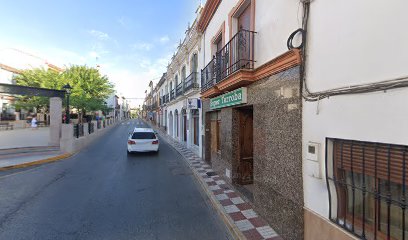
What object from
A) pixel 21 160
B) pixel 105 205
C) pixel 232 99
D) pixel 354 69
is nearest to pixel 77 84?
pixel 21 160

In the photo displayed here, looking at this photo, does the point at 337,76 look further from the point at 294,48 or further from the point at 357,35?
the point at 294,48

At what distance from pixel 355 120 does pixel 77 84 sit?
89.9 ft

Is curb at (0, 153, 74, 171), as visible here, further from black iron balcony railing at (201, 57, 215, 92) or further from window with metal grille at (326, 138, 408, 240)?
window with metal grille at (326, 138, 408, 240)

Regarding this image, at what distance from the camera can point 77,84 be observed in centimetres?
2450

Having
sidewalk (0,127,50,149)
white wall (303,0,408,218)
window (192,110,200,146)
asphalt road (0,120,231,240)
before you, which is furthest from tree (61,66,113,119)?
white wall (303,0,408,218)

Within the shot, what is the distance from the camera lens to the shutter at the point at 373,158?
225 centimetres

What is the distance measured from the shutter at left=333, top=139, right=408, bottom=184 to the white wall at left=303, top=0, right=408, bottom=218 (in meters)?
0.12

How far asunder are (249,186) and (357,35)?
505cm

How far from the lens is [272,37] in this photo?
14.9ft

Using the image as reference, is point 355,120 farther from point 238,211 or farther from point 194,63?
point 194,63

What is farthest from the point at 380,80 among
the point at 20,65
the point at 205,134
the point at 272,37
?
the point at 20,65

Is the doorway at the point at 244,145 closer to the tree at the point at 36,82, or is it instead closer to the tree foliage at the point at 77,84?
the tree foliage at the point at 77,84

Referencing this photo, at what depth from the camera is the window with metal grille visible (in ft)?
7.61

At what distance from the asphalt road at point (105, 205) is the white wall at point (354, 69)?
2686 millimetres
